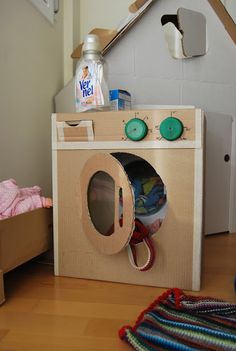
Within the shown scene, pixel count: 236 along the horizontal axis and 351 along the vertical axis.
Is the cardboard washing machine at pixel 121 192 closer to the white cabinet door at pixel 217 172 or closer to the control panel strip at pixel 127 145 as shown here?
the control panel strip at pixel 127 145

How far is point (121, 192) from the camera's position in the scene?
2.34 ft

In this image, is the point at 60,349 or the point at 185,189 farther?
the point at 185,189

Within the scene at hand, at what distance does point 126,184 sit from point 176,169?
12cm

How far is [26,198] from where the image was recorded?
786 mm

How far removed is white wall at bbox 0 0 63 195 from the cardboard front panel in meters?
0.24

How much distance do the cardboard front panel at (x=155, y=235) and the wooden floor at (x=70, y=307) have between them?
0.03 m

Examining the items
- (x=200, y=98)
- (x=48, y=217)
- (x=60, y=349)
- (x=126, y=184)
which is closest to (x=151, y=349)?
(x=60, y=349)

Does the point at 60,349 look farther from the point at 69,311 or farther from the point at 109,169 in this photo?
the point at 109,169

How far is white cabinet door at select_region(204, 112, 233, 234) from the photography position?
3.94ft

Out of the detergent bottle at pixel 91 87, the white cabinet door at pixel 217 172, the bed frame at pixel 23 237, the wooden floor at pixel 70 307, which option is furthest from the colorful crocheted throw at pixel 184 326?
the white cabinet door at pixel 217 172

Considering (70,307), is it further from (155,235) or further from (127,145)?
(127,145)

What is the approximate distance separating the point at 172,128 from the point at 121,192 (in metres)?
0.19

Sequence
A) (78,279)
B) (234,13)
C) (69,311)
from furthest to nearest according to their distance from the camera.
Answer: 1. (234,13)
2. (78,279)
3. (69,311)

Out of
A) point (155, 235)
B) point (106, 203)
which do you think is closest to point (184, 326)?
point (155, 235)
